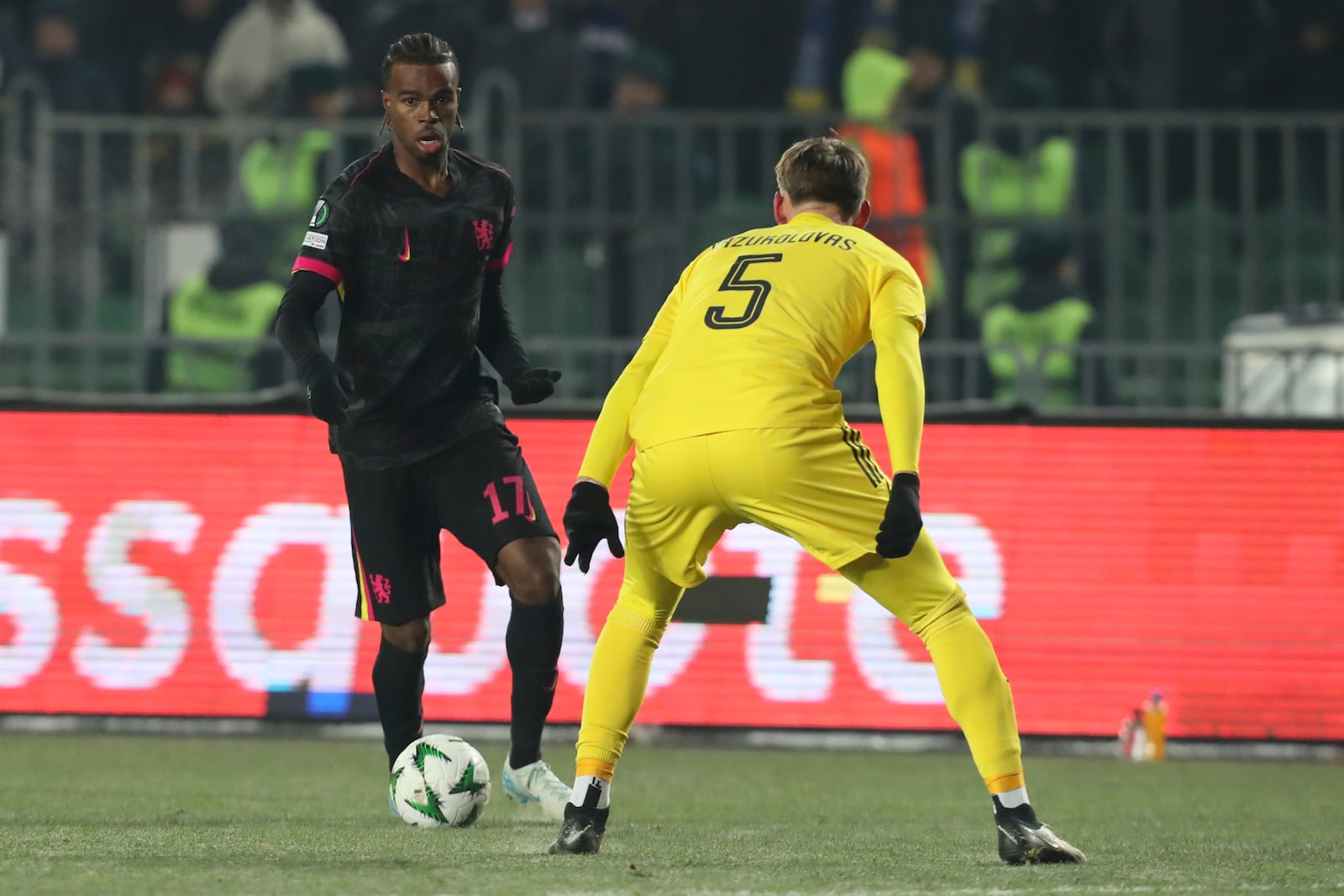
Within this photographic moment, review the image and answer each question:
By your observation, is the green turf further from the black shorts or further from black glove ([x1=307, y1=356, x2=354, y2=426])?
black glove ([x1=307, y1=356, x2=354, y2=426])

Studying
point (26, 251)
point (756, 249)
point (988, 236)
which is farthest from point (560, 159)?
point (756, 249)

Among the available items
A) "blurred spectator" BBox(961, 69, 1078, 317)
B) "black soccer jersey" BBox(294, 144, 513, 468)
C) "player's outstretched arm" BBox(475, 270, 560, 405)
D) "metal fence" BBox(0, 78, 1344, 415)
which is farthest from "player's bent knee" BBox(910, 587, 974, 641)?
"blurred spectator" BBox(961, 69, 1078, 317)

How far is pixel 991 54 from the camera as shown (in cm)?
1404

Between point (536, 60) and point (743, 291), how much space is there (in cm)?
869

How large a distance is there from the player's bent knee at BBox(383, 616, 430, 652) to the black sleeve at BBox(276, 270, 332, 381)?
86 cm

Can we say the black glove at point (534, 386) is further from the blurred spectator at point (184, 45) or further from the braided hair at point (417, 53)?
the blurred spectator at point (184, 45)

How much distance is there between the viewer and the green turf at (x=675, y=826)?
4.62m

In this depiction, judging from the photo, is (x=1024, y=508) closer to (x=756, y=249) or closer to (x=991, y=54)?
(x=756, y=249)

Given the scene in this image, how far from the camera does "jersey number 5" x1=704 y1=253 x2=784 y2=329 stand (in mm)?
5047

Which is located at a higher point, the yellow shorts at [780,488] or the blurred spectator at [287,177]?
the blurred spectator at [287,177]

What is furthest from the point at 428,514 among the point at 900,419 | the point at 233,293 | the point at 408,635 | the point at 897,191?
the point at 233,293

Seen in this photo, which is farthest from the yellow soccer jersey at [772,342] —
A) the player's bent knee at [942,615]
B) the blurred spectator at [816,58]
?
the blurred spectator at [816,58]

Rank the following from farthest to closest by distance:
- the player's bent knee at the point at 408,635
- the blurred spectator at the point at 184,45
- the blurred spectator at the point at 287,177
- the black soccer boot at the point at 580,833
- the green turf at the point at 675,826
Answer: the blurred spectator at the point at 184,45
the blurred spectator at the point at 287,177
the player's bent knee at the point at 408,635
the black soccer boot at the point at 580,833
the green turf at the point at 675,826

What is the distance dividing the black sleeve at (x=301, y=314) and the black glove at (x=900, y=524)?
1691 mm
